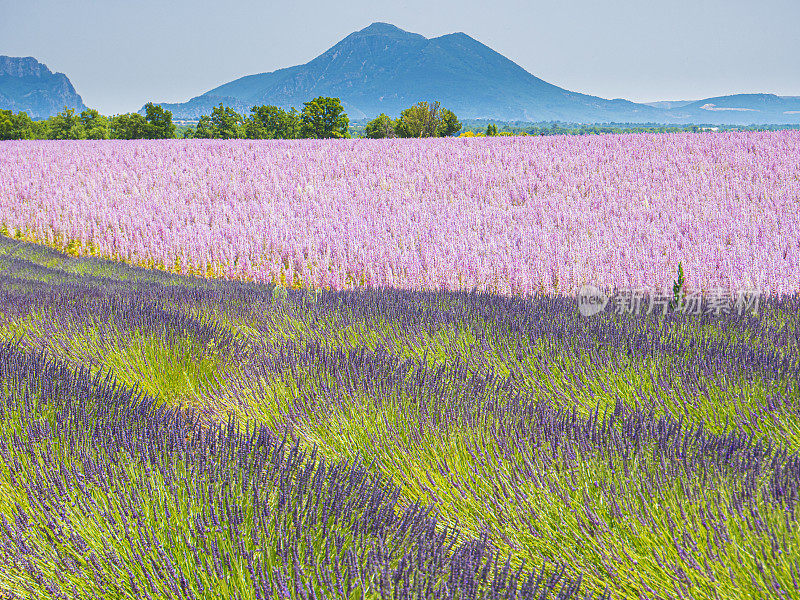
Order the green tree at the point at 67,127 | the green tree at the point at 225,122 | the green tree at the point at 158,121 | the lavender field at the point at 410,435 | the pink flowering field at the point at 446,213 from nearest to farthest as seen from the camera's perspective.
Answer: the lavender field at the point at 410,435 < the pink flowering field at the point at 446,213 < the green tree at the point at 158,121 < the green tree at the point at 225,122 < the green tree at the point at 67,127

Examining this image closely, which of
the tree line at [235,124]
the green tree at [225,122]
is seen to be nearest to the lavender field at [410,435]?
the tree line at [235,124]

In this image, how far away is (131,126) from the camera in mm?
48562

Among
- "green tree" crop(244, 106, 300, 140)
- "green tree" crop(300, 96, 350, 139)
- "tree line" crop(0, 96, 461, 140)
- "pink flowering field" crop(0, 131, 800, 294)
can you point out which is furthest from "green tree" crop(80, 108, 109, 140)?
"pink flowering field" crop(0, 131, 800, 294)

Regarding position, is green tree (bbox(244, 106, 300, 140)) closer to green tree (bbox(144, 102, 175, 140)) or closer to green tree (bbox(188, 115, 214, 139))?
green tree (bbox(188, 115, 214, 139))

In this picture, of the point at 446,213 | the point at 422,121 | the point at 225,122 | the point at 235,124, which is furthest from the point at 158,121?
the point at 446,213

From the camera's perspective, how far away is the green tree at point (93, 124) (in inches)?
2672

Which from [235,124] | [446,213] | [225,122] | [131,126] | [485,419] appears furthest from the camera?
[235,124]

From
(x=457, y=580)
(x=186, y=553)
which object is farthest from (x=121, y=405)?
(x=457, y=580)

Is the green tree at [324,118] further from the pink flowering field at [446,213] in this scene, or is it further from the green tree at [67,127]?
the pink flowering field at [446,213]

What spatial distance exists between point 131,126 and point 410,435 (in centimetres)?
5313

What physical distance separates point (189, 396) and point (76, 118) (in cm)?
7754

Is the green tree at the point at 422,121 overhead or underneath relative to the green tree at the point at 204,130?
underneath

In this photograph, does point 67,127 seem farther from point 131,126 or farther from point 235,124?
point 131,126

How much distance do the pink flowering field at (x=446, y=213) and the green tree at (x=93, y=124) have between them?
206 ft
